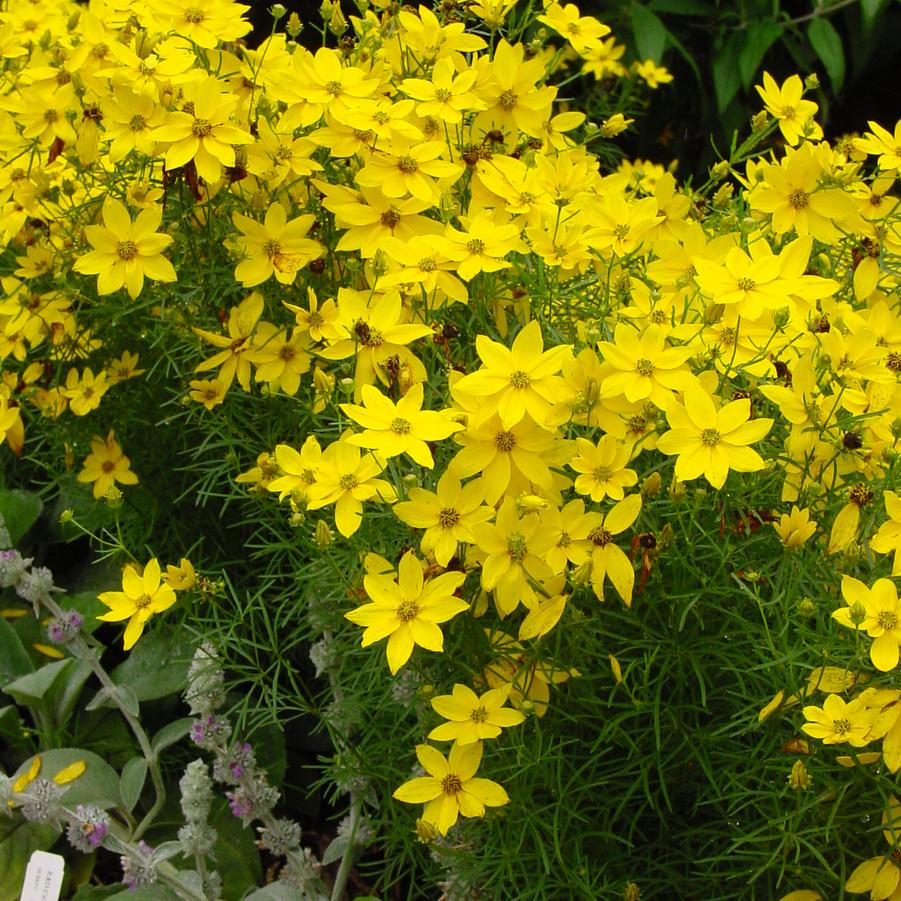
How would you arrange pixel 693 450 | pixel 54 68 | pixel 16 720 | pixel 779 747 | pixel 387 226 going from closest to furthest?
pixel 693 450 < pixel 779 747 < pixel 387 226 < pixel 54 68 < pixel 16 720

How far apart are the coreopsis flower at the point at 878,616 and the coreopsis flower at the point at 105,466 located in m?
0.89

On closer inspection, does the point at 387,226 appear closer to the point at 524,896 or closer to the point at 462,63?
the point at 462,63

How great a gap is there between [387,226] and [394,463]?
0.86ft

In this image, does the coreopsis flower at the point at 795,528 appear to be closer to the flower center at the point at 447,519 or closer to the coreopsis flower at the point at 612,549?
the coreopsis flower at the point at 612,549

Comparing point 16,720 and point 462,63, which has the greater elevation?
point 462,63

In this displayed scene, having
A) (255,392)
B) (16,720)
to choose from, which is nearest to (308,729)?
(16,720)

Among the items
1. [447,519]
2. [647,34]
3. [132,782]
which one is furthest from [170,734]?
[647,34]

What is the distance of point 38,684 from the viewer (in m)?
1.46

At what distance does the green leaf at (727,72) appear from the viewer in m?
2.56

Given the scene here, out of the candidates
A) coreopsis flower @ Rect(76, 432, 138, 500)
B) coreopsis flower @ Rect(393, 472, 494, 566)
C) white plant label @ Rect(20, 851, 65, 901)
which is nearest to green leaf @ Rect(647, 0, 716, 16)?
coreopsis flower @ Rect(76, 432, 138, 500)

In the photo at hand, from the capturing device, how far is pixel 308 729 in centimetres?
159

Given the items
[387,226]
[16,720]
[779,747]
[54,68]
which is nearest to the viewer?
[779,747]

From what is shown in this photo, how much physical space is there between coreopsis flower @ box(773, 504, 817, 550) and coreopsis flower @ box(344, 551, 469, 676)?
0.26 meters

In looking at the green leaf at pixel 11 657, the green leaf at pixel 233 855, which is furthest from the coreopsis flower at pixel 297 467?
the green leaf at pixel 11 657
